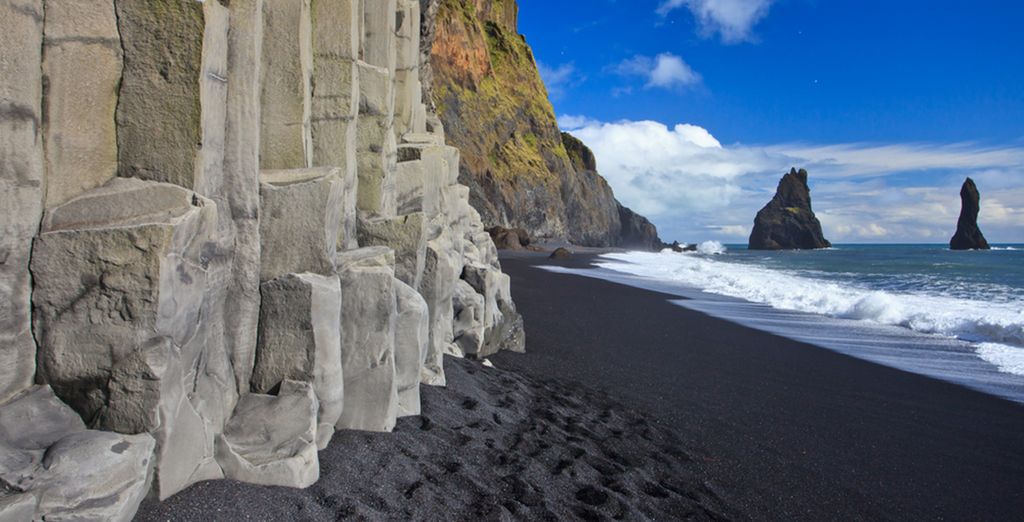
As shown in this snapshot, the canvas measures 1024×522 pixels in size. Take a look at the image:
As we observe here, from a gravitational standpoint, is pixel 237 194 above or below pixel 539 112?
→ below

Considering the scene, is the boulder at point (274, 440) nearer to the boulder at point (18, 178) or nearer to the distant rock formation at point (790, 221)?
the boulder at point (18, 178)

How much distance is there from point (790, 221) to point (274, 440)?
108310mm

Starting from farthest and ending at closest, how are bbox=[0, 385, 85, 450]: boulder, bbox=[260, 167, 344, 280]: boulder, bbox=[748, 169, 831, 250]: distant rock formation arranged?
bbox=[748, 169, 831, 250]: distant rock formation
bbox=[260, 167, 344, 280]: boulder
bbox=[0, 385, 85, 450]: boulder

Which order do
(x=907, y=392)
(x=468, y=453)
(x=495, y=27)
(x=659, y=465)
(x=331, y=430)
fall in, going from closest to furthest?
(x=331, y=430) < (x=468, y=453) < (x=659, y=465) < (x=907, y=392) < (x=495, y=27)

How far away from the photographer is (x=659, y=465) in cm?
503

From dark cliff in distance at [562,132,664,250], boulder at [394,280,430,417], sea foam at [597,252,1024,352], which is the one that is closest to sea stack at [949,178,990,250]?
dark cliff in distance at [562,132,664,250]

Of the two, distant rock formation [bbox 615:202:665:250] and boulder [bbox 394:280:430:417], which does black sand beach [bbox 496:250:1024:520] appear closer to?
boulder [bbox 394:280:430:417]

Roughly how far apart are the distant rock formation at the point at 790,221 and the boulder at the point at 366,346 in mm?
106972

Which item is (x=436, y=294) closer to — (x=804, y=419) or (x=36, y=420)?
(x=36, y=420)

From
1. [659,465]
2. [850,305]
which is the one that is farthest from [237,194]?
[850,305]

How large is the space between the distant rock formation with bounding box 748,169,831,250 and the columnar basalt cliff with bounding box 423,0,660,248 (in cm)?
4280

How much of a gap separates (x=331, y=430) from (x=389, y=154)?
9.51 feet

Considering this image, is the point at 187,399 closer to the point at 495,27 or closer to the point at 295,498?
the point at 295,498

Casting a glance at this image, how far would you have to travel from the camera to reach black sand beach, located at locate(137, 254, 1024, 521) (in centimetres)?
382
